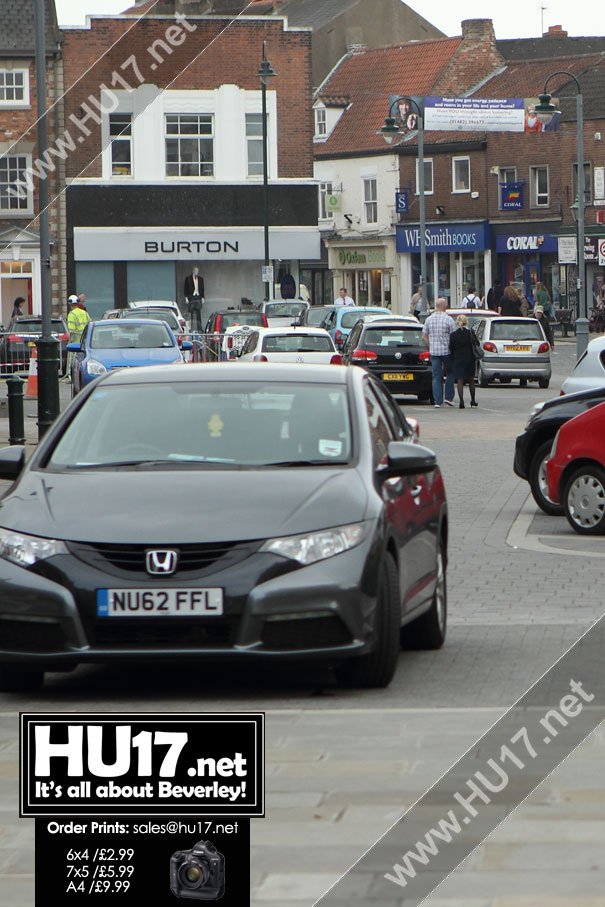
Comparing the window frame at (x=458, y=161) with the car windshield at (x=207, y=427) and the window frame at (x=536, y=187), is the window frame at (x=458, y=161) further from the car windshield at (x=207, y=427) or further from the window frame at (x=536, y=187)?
the car windshield at (x=207, y=427)

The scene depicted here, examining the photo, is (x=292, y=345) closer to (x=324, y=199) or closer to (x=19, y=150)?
(x=19, y=150)

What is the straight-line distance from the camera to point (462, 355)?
105 feet

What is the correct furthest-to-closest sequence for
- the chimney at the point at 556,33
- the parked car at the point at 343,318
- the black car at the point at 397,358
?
the chimney at the point at 556,33
the parked car at the point at 343,318
the black car at the point at 397,358

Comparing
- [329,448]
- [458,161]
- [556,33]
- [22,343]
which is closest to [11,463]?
[329,448]

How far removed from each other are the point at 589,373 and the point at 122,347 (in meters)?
14.5

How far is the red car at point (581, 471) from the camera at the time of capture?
14516 millimetres

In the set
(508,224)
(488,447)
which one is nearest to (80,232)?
(508,224)

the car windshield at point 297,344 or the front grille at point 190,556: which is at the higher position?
the car windshield at point 297,344

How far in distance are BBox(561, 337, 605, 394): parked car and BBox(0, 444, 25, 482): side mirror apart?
1078 cm

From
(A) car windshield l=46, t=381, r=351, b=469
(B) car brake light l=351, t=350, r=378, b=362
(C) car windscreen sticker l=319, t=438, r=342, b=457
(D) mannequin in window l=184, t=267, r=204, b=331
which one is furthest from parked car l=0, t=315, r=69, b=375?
(C) car windscreen sticker l=319, t=438, r=342, b=457

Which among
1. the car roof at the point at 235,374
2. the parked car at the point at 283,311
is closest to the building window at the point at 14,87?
the parked car at the point at 283,311

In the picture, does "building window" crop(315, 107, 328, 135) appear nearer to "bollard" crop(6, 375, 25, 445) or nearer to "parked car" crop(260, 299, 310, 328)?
"parked car" crop(260, 299, 310, 328)

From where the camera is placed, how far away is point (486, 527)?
50.5ft

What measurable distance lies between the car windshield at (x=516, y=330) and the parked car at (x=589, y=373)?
19060mm
